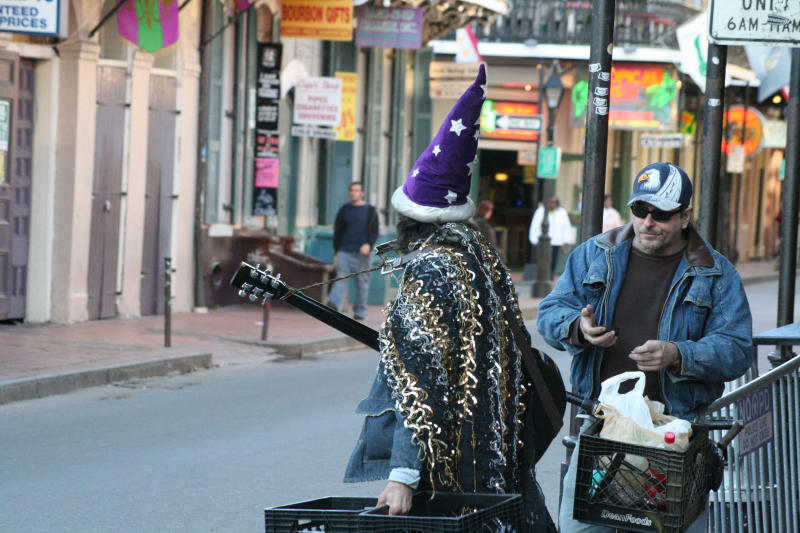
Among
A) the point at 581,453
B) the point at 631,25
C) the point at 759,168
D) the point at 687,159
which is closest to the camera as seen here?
the point at 581,453

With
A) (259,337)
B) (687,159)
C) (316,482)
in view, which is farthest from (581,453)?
(687,159)

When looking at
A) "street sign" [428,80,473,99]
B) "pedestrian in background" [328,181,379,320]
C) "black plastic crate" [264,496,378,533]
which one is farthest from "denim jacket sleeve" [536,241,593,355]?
"street sign" [428,80,473,99]

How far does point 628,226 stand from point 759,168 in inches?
1818

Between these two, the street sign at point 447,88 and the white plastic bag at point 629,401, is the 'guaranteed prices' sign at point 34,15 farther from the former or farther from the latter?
the street sign at point 447,88

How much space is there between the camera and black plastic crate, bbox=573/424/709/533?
3781 mm

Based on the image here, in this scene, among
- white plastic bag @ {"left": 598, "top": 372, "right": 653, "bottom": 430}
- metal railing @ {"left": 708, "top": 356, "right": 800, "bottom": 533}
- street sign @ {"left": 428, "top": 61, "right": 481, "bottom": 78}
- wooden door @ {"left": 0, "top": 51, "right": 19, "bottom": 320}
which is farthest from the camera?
street sign @ {"left": 428, "top": 61, "right": 481, "bottom": 78}

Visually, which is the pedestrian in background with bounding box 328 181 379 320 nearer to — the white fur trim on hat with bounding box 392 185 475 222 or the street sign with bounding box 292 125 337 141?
the street sign with bounding box 292 125 337 141

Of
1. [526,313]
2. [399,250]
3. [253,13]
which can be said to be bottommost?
[526,313]

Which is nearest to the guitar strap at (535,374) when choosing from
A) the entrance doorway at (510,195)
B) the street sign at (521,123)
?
the street sign at (521,123)

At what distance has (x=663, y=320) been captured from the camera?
14.7 feet

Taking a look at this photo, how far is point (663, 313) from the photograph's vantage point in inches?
177

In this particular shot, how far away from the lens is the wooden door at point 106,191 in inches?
634

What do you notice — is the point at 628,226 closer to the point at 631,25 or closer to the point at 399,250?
the point at 399,250

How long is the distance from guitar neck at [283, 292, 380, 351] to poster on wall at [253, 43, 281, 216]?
50.6 ft
